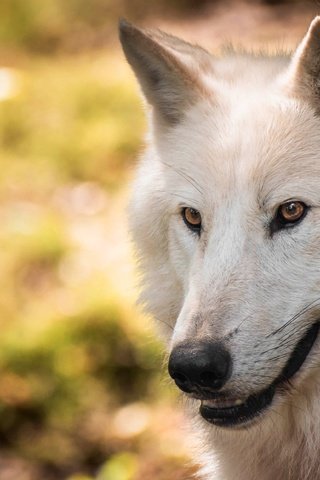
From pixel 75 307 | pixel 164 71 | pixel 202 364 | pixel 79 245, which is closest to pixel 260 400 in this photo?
pixel 202 364

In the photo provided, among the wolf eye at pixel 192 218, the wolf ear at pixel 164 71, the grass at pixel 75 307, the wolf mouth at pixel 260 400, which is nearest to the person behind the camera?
the wolf mouth at pixel 260 400

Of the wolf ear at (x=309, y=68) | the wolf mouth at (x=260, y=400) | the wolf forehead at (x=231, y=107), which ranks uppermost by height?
the wolf ear at (x=309, y=68)

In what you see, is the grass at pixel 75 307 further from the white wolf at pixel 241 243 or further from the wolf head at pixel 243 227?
the wolf head at pixel 243 227

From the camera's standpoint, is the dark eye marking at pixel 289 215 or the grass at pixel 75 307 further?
the grass at pixel 75 307

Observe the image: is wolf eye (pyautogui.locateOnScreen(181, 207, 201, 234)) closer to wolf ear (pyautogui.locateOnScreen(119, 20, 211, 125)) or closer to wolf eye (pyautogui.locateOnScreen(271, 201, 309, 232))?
wolf eye (pyautogui.locateOnScreen(271, 201, 309, 232))

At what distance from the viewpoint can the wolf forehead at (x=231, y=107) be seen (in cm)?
316

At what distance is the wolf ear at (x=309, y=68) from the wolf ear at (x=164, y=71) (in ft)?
1.55

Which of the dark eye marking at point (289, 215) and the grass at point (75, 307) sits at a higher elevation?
the dark eye marking at point (289, 215)

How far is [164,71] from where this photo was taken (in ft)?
11.8

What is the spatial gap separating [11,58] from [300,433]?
8365 mm

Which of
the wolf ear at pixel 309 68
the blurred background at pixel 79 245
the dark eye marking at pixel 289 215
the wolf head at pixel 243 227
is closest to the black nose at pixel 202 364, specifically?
the wolf head at pixel 243 227

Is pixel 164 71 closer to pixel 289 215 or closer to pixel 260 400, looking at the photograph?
pixel 289 215

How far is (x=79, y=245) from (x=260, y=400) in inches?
176

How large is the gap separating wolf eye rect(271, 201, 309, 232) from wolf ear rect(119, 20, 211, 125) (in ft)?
2.40
